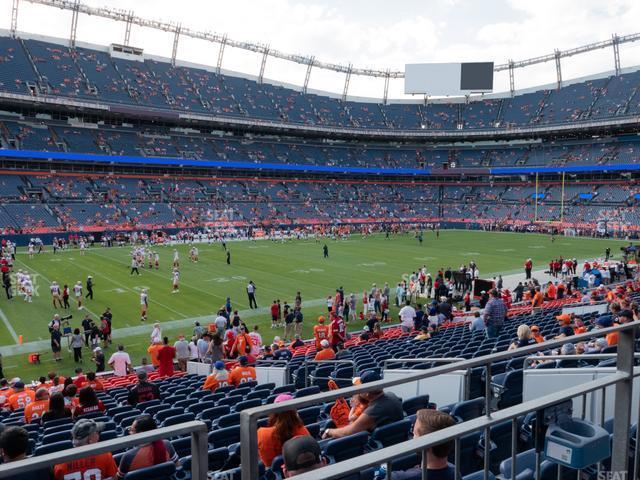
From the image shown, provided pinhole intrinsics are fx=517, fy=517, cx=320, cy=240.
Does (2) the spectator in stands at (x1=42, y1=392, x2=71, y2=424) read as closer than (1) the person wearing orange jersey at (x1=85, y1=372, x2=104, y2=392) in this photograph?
Yes

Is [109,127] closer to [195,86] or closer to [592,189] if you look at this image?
[195,86]

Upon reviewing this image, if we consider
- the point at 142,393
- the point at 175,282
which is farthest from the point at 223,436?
the point at 175,282

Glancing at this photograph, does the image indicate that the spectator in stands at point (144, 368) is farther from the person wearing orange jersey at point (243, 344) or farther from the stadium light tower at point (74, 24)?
the stadium light tower at point (74, 24)

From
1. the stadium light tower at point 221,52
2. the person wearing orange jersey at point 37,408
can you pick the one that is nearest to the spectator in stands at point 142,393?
the person wearing orange jersey at point 37,408

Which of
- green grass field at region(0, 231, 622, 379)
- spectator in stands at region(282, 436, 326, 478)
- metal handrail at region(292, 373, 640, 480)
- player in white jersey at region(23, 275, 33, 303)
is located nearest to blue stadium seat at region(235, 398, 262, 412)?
spectator in stands at region(282, 436, 326, 478)

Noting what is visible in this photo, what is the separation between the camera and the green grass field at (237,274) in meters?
20.7

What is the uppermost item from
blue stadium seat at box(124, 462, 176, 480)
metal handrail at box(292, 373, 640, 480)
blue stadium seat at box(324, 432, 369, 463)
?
metal handrail at box(292, 373, 640, 480)

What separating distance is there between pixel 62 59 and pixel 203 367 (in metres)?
62.4

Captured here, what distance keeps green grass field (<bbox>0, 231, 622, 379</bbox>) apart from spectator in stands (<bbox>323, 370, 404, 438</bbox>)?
45.8 ft

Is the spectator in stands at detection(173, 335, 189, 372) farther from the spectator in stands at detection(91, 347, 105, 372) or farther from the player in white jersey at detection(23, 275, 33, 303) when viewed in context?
the player in white jersey at detection(23, 275, 33, 303)

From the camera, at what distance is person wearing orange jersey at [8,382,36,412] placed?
10164mm

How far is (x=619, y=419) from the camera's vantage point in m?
3.06

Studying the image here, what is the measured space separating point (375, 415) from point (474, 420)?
1.99 meters

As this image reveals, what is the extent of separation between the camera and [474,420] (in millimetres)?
2557
